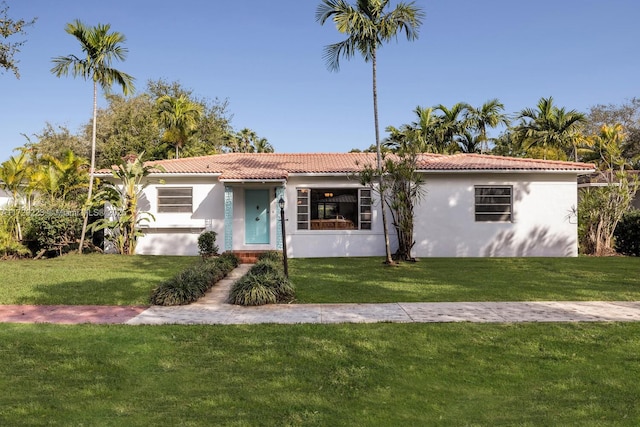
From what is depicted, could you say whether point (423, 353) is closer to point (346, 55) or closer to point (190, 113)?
point (346, 55)

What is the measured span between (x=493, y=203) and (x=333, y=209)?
5.82m

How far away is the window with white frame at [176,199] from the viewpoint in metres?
16.1

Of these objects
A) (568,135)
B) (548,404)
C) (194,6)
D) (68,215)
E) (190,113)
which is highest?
(194,6)

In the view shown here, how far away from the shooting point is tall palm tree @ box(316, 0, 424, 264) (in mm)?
12195

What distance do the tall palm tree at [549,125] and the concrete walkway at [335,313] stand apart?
19.3 m

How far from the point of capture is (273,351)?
5121mm

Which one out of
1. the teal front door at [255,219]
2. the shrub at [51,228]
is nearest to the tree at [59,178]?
the shrub at [51,228]

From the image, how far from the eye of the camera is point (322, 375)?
4402 millimetres

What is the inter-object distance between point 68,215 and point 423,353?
15.1m

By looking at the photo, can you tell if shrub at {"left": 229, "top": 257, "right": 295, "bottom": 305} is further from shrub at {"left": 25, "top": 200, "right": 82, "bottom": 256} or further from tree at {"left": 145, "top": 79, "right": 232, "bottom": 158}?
tree at {"left": 145, "top": 79, "right": 232, "bottom": 158}

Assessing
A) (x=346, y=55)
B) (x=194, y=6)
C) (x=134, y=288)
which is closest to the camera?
(x=134, y=288)

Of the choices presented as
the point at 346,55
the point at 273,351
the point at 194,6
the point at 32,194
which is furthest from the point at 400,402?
the point at 32,194

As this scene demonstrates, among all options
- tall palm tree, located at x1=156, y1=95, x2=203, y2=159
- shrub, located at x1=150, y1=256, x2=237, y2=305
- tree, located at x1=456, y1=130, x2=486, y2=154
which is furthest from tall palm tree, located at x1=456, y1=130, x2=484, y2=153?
shrub, located at x1=150, y1=256, x2=237, y2=305

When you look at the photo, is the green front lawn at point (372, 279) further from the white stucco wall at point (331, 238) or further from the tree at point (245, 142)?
the tree at point (245, 142)
